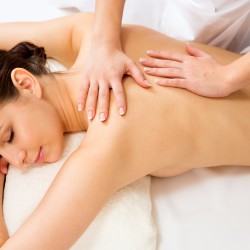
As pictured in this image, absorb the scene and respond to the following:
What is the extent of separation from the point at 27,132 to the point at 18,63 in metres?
0.25

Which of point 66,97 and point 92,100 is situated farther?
point 66,97

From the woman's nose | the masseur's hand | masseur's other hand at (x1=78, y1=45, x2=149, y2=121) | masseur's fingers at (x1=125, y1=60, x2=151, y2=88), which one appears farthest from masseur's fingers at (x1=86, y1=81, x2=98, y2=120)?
the masseur's hand

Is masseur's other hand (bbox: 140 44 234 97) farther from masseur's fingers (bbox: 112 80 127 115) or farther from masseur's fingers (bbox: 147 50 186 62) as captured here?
masseur's fingers (bbox: 112 80 127 115)

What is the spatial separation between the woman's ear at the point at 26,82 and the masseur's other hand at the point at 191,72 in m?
0.31

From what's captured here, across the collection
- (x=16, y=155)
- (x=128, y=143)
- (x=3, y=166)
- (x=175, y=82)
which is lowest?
(x=3, y=166)


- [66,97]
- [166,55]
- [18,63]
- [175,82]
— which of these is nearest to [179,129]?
[175,82]

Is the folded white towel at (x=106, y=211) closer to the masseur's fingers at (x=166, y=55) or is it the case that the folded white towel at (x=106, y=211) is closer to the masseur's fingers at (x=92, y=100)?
the masseur's fingers at (x=92, y=100)

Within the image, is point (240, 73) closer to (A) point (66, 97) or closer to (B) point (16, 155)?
(A) point (66, 97)

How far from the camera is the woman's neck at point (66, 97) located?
121cm

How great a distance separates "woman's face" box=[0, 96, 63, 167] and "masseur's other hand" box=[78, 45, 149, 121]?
106mm

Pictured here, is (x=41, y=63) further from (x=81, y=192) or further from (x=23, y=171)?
(x=81, y=192)

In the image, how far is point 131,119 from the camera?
1.08 meters

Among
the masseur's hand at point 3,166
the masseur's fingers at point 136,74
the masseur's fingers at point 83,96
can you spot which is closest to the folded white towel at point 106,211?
the masseur's hand at point 3,166

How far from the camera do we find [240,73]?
3.63 feet
